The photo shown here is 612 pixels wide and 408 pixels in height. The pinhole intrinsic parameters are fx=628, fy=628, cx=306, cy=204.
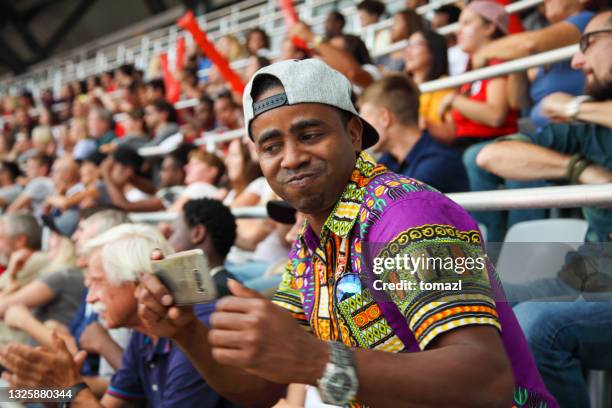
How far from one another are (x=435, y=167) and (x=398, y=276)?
1.79 metres

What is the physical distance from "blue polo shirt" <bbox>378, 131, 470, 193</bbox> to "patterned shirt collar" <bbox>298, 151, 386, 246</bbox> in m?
1.43

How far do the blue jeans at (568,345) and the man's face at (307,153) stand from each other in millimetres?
781

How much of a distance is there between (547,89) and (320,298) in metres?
2.34

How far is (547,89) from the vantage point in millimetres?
3176

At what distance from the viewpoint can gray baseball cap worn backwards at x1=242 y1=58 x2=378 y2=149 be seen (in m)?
1.26

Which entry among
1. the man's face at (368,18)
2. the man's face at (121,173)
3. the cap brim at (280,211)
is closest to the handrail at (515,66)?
the cap brim at (280,211)

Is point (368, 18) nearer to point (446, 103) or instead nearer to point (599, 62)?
point (446, 103)

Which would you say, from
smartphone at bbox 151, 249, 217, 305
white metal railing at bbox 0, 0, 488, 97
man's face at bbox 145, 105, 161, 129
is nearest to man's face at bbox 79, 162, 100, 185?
man's face at bbox 145, 105, 161, 129

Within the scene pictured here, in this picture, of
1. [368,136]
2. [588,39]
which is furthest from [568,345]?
[588,39]

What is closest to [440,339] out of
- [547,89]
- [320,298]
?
[320,298]

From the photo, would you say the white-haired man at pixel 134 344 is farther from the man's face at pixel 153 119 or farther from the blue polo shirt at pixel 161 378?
the man's face at pixel 153 119

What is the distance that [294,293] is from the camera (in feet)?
4.76

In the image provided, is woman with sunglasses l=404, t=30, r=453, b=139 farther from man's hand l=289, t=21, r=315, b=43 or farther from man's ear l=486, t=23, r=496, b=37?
man's hand l=289, t=21, r=315, b=43

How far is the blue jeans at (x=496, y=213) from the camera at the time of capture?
9.43 feet
